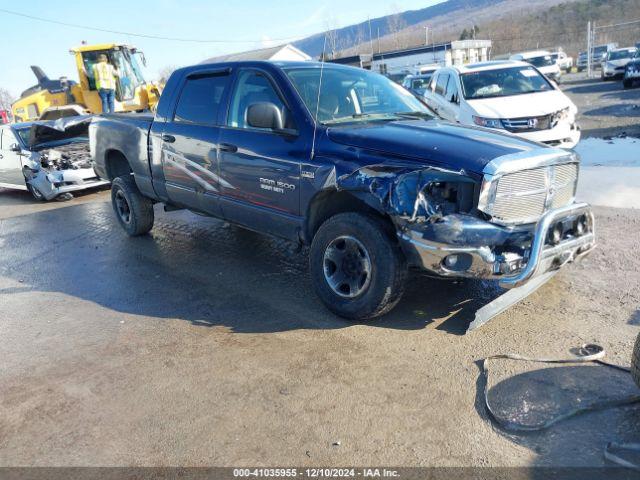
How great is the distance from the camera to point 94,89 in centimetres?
1720

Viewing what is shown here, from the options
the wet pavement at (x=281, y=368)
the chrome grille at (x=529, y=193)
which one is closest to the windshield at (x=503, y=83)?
the wet pavement at (x=281, y=368)

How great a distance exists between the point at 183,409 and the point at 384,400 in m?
1.20

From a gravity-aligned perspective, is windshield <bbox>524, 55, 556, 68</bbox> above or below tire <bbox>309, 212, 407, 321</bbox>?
above

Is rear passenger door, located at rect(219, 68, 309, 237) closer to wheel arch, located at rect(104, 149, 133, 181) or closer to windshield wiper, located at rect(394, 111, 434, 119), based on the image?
windshield wiper, located at rect(394, 111, 434, 119)

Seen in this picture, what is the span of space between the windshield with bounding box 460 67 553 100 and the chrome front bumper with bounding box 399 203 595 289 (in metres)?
7.02

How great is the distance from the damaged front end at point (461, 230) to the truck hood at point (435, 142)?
0.14 metres

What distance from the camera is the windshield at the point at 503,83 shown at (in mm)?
9977

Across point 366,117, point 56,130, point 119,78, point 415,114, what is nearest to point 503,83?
point 415,114

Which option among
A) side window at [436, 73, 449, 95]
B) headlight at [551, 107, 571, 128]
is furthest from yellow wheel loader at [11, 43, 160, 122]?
headlight at [551, 107, 571, 128]

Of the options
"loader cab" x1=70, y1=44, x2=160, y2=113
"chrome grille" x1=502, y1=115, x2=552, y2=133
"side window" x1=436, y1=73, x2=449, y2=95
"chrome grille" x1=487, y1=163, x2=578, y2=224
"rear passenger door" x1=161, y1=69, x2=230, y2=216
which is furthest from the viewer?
"loader cab" x1=70, y1=44, x2=160, y2=113

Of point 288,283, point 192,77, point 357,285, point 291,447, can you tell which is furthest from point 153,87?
point 291,447

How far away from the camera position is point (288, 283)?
200 inches

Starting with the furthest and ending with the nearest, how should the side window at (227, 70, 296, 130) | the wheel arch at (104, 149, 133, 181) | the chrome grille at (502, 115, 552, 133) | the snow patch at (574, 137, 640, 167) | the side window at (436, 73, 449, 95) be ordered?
the side window at (436, 73, 449, 95) → the snow patch at (574, 137, 640, 167) → the chrome grille at (502, 115, 552, 133) → the wheel arch at (104, 149, 133, 181) → the side window at (227, 70, 296, 130)

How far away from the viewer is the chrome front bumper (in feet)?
11.3
